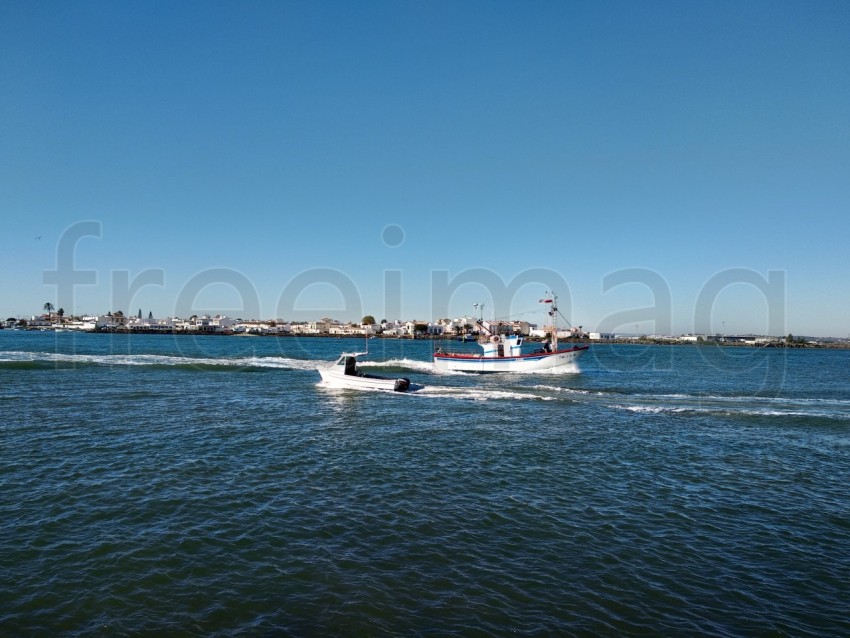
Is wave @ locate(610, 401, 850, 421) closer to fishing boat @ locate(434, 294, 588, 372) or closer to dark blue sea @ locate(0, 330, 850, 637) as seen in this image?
dark blue sea @ locate(0, 330, 850, 637)

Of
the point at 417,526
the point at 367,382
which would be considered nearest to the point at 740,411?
the point at 367,382

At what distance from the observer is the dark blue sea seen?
366 inches

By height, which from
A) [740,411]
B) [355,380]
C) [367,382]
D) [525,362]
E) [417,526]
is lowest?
[740,411]

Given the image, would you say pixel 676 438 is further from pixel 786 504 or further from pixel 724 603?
pixel 724 603

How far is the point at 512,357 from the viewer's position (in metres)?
62.6

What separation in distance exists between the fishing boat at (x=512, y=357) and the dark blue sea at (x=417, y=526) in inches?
1322

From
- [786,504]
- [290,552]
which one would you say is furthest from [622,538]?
[290,552]

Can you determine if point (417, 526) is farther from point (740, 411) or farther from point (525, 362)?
point (525, 362)

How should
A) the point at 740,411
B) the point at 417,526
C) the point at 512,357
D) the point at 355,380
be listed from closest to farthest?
1. the point at 417,526
2. the point at 740,411
3. the point at 355,380
4. the point at 512,357

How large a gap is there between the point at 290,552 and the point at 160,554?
3149mm

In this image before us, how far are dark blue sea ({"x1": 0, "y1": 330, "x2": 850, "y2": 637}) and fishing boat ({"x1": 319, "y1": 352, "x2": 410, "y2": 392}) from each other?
42.0 ft

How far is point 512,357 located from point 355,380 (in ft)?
90.0

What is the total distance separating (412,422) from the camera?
2839 cm

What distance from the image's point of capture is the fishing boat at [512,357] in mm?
62656
